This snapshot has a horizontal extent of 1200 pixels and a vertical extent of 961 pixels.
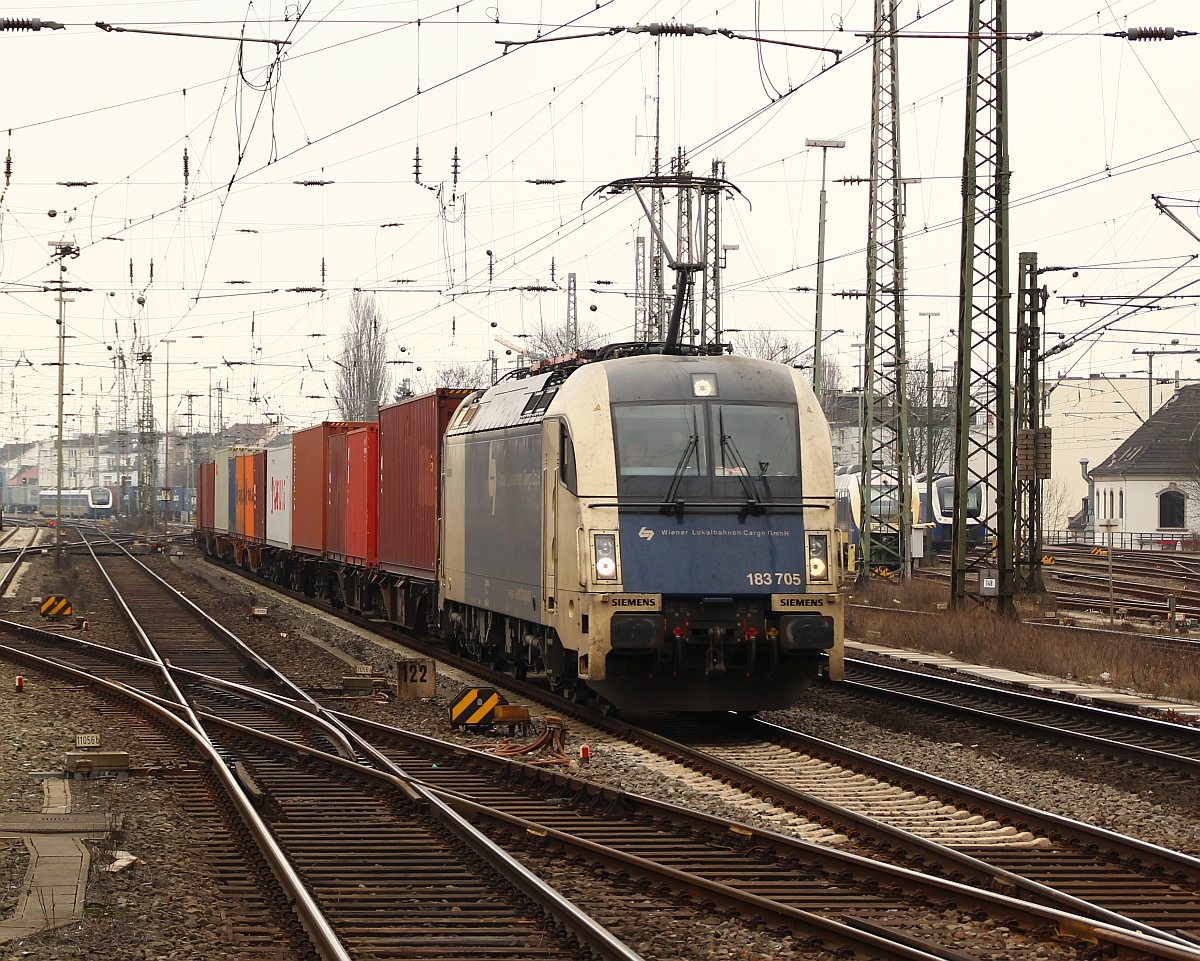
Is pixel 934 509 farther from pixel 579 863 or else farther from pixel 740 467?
pixel 579 863

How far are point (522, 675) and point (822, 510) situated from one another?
555cm

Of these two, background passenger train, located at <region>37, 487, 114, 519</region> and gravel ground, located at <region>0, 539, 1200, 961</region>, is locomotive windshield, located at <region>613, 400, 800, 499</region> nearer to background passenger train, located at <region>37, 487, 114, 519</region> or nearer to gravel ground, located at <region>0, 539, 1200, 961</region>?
gravel ground, located at <region>0, 539, 1200, 961</region>

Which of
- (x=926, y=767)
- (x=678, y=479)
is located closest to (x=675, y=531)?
(x=678, y=479)

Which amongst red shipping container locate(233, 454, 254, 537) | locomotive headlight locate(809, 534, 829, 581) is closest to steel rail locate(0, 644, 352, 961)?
locomotive headlight locate(809, 534, 829, 581)

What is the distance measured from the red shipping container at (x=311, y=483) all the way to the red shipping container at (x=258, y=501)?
510 centimetres

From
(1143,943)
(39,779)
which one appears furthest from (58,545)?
(1143,943)

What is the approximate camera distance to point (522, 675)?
703 inches

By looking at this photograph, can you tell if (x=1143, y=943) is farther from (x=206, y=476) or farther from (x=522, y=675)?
(x=206, y=476)

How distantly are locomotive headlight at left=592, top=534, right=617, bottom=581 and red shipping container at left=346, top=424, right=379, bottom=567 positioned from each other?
44.1 ft

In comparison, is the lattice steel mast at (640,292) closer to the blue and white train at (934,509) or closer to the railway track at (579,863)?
the blue and white train at (934,509)

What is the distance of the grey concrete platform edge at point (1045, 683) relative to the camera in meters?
15.6

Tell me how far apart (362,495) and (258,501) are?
1546 cm

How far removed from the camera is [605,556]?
12930 mm

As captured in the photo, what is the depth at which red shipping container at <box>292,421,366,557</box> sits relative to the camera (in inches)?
1227
